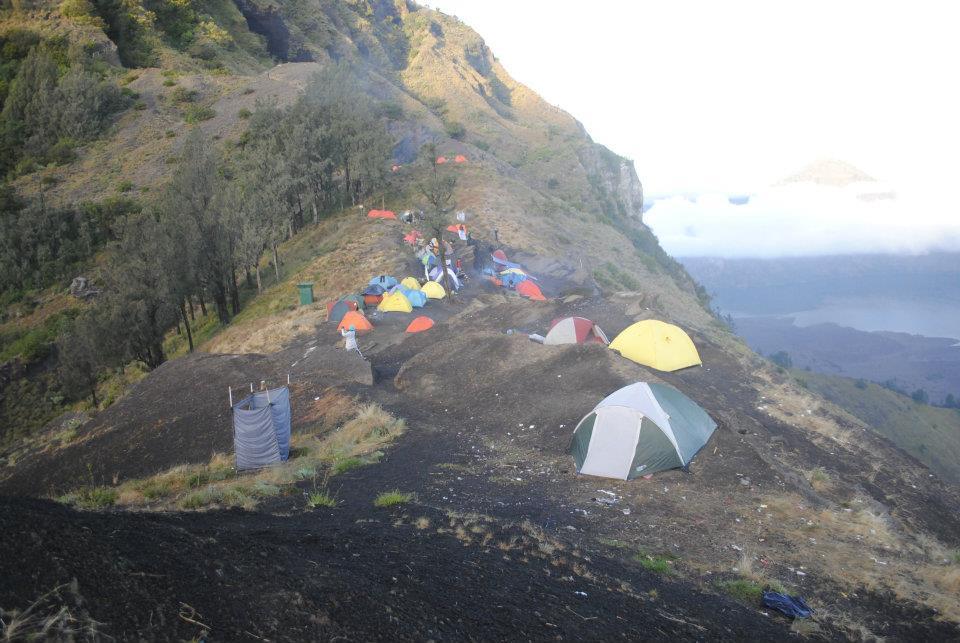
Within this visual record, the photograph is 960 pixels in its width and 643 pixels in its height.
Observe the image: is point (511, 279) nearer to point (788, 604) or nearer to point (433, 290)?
point (433, 290)

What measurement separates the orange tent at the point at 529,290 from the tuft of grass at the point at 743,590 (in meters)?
24.1

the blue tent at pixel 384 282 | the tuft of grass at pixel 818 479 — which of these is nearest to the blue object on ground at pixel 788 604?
the tuft of grass at pixel 818 479

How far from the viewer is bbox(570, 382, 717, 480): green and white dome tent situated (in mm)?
11797

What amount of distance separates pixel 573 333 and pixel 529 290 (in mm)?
10138

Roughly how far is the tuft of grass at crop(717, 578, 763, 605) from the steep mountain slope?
0.15ft

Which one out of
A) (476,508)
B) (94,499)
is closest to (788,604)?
(476,508)

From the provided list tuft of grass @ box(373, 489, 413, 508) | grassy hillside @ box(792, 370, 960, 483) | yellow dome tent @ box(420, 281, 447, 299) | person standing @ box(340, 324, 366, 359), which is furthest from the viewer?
grassy hillside @ box(792, 370, 960, 483)

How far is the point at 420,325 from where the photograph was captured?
2488 centimetres

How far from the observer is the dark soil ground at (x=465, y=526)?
4875mm

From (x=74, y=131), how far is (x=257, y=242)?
30.3m

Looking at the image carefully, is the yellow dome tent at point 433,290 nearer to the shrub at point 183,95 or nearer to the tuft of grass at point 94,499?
the tuft of grass at point 94,499

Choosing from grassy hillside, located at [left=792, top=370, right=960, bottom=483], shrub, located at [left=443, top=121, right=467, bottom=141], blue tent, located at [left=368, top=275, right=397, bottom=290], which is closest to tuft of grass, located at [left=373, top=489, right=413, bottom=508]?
blue tent, located at [left=368, top=275, right=397, bottom=290]

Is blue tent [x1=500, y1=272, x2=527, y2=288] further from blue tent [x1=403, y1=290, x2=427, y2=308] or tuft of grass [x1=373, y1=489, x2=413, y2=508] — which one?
tuft of grass [x1=373, y1=489, x2=413, y2=508]

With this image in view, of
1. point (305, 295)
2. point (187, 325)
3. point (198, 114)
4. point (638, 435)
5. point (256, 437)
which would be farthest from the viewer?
point (198, 114)
